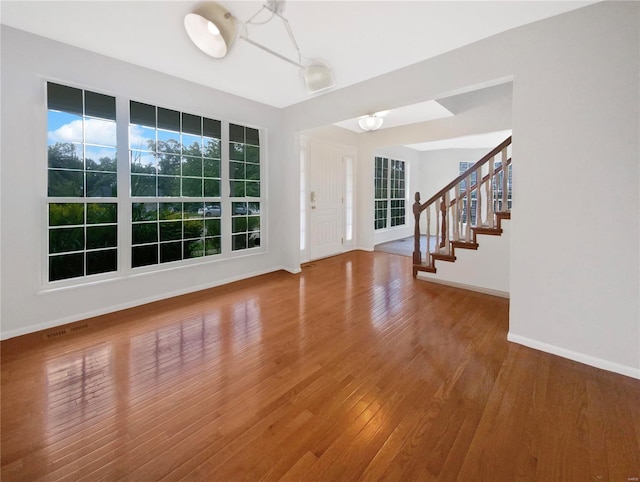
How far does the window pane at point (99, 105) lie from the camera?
298 cm

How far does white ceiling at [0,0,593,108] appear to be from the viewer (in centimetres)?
223

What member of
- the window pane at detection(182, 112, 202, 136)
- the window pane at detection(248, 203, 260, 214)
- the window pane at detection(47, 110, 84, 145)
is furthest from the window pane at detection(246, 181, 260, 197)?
the window pane at detection(47, 110, 84, 145)

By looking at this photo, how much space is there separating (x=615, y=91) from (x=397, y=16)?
5.32 ft

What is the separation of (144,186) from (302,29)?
93.5 inches

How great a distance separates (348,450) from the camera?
1438 millimetres

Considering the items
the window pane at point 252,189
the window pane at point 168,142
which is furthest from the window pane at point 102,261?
the window pane at point 252,189

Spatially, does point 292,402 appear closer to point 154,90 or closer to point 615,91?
point 615,91

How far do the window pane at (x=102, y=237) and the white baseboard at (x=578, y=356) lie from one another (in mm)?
3991

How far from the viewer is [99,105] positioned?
3.05 m

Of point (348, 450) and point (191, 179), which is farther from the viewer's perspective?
point (191, 179)

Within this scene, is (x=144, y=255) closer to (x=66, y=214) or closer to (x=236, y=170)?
(x=66, y=214)

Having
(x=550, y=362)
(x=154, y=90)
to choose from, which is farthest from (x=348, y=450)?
(x=154, y=90)

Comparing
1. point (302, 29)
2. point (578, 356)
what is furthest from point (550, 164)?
point (302, 29)

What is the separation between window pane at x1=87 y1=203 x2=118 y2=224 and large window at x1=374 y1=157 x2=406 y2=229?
5.48 metres
